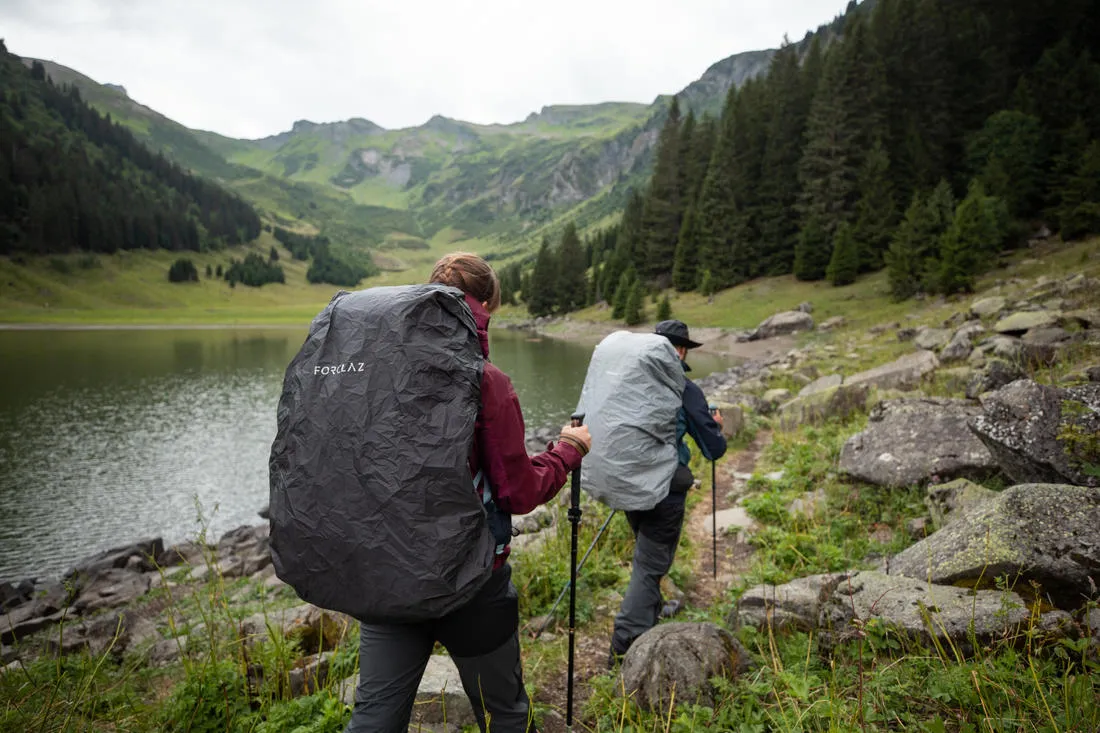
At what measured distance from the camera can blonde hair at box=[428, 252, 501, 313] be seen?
2.62m

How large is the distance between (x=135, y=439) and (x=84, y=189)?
115425 mm

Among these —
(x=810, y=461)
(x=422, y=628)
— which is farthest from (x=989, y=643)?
(x=810, y=461)

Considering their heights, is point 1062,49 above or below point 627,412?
above

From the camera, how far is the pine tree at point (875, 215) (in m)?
40.5

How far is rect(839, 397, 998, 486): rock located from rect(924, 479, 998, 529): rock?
1.98 ft

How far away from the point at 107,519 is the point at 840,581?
1674 cm

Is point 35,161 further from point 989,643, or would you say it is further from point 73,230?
point 989,643

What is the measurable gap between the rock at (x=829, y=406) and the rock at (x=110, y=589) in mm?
13425

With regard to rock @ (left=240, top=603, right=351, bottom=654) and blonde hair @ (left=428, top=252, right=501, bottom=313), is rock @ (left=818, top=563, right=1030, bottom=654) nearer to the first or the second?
blonde hair @ (left=428, top=252, right=501, bottom=313)

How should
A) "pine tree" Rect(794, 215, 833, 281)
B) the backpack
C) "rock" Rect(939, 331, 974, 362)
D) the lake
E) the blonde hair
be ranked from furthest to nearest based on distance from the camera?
"pine tree" Rect(794, 215, 833, 281), the lake, "rock" Rect(939, 331, 974, 362), the backpack, the blonde hair

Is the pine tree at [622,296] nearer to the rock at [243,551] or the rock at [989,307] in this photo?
the rock at [989,307]

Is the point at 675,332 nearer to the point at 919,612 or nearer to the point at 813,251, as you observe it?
the point at 919,612

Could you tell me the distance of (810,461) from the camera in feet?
27.5

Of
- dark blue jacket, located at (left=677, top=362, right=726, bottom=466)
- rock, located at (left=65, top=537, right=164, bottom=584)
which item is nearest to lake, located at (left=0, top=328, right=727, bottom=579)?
rock, located at (left=65, top=537, right=164, bottom=584)
